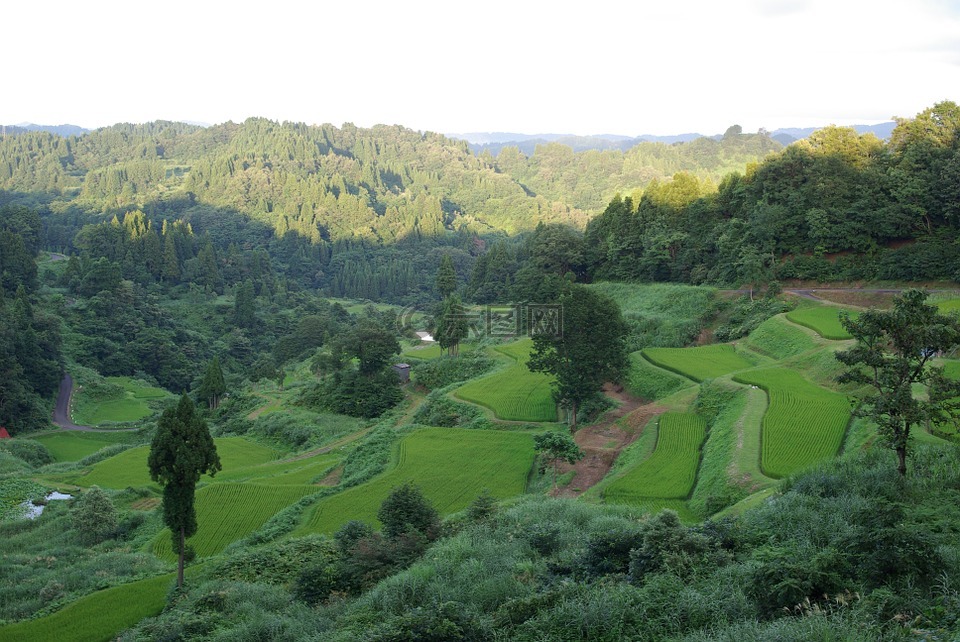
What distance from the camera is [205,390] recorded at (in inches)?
1864

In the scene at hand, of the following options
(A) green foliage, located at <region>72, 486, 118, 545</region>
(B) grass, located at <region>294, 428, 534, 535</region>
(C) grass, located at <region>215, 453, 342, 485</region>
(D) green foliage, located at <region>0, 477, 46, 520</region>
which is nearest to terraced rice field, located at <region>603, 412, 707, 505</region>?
(B) grass, located at <region>294, 428, 534, 535</region>

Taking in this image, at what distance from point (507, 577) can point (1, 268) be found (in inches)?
2633

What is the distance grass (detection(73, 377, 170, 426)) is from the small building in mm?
19720

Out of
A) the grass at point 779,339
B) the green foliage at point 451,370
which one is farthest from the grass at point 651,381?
the green foliage at point 451,370

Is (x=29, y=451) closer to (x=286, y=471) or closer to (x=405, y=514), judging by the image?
(x=286, y=471)

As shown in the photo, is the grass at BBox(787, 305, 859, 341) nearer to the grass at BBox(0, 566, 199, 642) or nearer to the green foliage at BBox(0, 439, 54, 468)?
the grass at BBox(0, 566, 199, 642)

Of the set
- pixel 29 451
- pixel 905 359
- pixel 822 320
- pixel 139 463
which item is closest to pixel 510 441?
pixel 822 320

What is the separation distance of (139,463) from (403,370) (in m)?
17.0

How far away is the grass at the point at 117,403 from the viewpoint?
50375mm

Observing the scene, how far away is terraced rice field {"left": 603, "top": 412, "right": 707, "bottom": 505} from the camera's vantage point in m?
18.2

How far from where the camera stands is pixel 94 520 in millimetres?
22375

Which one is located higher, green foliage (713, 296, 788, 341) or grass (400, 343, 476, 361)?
green foliage (713, 296, 788, 341)

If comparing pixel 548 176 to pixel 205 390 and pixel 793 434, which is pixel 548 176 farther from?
pixel 793 434

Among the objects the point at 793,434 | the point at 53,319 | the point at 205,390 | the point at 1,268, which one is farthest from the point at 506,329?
the point at 1,268
